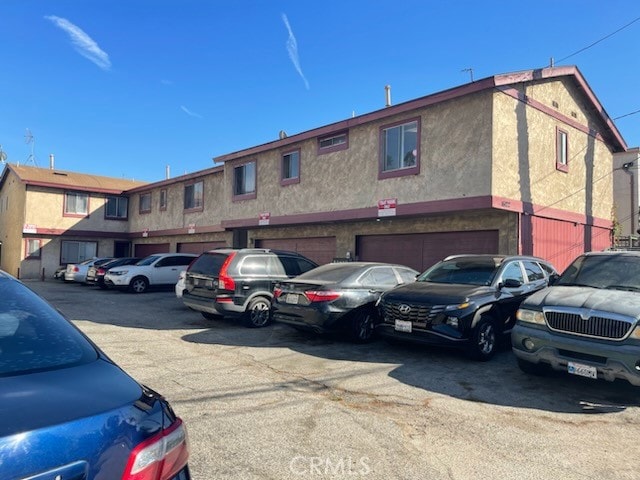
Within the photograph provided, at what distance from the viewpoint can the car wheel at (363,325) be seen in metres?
8.65

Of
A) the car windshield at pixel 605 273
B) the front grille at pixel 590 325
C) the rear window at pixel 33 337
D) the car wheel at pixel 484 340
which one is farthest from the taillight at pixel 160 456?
the car windshield at pixel 605 273

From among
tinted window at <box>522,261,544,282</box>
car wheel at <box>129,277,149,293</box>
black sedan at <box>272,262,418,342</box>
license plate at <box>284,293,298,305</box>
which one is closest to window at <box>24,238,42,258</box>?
car wheel at <box>129,277,149,293</box>

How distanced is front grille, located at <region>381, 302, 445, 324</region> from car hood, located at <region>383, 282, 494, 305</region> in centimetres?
9

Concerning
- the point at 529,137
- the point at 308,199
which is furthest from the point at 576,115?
the point at 308,199

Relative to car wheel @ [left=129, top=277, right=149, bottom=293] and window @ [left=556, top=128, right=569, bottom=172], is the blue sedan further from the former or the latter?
car wheel @ [left=129, top=277, right=149, bottom=293]

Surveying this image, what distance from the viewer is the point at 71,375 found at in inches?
90.4

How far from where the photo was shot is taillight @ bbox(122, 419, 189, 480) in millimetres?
1893

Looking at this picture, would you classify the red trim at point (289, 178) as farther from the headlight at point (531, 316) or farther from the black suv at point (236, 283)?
the headlight at point (531, 316)

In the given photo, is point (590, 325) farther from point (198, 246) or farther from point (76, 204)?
point (76, 204)

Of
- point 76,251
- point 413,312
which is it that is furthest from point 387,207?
point 76,251

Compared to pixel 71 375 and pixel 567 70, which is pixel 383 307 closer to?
pixel 71 375

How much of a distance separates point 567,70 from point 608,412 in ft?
38.0

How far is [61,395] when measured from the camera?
2.04 meters

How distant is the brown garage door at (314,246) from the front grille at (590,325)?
10.6m
